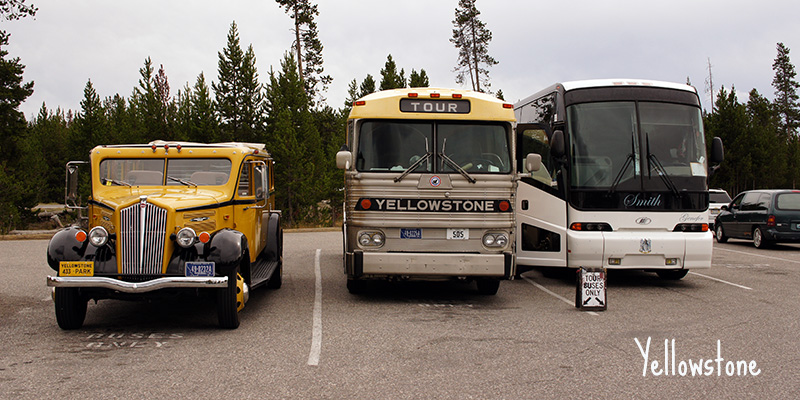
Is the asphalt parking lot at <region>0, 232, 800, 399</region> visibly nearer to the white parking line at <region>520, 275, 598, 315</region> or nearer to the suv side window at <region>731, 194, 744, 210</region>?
the white parking line at <region>520, 275, 598, 315</region>

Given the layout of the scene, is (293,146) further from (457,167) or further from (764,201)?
(457,167)

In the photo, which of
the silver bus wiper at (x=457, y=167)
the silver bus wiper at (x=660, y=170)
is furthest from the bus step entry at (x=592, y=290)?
the silver bus wiper at (x=660, y=170)

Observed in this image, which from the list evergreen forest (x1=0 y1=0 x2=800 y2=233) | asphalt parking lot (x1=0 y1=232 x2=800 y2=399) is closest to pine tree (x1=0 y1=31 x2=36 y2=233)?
evergreen forest (x1=0 y1=0 x2=800 y2=233)

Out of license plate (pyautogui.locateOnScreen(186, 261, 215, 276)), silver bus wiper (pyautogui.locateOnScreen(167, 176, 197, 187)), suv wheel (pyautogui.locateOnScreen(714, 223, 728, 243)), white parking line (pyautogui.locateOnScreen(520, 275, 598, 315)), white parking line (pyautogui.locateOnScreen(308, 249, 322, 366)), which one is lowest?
white parking line (pyautogui.locateOnScreen(520, 275, 598, 315))

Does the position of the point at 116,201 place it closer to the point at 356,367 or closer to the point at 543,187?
the point at 356,367

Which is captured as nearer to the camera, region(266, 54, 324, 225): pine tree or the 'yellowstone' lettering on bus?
the 'yellowstone' lettering on bus

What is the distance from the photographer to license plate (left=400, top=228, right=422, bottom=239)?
9.05 m

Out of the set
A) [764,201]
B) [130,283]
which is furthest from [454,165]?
[764,201]

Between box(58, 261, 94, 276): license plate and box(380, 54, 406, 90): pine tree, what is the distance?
149ft

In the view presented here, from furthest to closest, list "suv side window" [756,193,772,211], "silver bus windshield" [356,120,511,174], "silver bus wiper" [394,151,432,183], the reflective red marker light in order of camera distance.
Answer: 1. "suv side window" [756,193,772,211]
2. "silver bus windshield" [356,120,511,174]
3. "silver bus wiper" [394,151,432,183]
4. the reflective red marker light

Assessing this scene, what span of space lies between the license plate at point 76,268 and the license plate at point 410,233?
3915 mm

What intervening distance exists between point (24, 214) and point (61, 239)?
4787 centimetres

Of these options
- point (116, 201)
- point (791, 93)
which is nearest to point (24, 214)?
point (116, 201)

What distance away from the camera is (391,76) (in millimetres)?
51594
